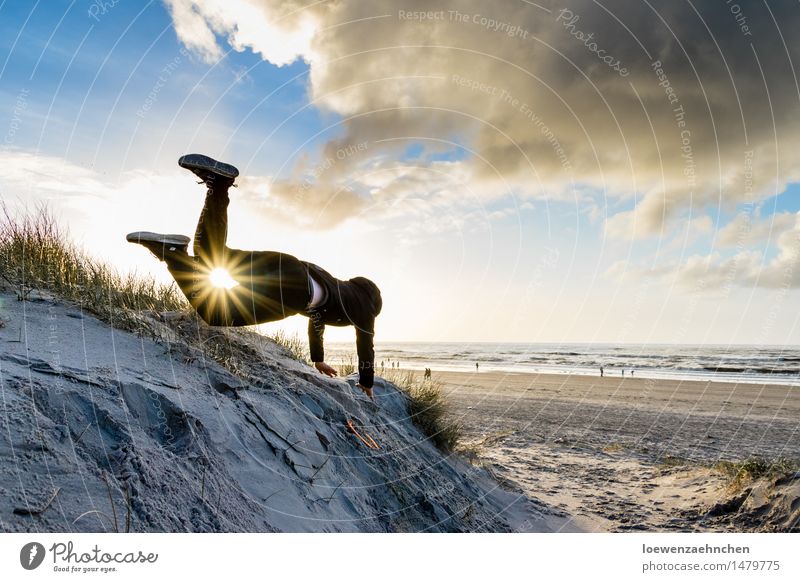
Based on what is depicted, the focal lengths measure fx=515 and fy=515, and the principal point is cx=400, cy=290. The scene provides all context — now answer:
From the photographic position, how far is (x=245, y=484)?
345 cm

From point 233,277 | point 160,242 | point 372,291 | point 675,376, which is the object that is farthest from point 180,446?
point 675,376

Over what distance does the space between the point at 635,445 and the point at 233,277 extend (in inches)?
400

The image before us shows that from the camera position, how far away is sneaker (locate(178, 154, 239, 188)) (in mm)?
4309

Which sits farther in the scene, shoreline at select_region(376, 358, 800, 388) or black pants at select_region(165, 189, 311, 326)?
shoreline at select_region(376, 358, 800, 388)

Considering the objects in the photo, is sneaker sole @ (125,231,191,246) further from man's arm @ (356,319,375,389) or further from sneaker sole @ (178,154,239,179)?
man's arm @ (356,319,375,389)

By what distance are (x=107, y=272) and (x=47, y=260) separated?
1.94 ft

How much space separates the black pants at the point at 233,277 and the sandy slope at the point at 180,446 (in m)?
0.50

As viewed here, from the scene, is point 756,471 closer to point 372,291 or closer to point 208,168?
point 372,291

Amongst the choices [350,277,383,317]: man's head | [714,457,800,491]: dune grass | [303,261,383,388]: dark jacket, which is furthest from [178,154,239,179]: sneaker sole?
[714,457,800,491]: dune grass

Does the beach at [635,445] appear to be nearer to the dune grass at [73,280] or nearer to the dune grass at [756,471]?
the dune grass at [756,471]

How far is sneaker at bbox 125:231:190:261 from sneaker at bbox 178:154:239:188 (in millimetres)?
549

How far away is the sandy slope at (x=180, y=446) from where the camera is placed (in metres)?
2.56
